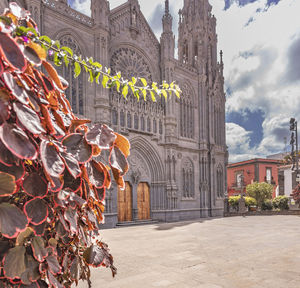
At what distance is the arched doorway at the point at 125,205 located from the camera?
699 inches

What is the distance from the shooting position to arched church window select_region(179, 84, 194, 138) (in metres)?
22.5

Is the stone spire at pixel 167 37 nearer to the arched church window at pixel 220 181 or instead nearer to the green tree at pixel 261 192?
the arched church window at pixel 220 181

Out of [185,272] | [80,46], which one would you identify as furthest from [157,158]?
[185,272]

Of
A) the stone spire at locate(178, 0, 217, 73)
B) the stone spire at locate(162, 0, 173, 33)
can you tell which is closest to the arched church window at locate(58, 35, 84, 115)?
the stone spire at locate(162, 0, 173, 33)

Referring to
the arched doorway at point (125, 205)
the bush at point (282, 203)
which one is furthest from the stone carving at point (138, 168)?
the bush at point (282, 203)

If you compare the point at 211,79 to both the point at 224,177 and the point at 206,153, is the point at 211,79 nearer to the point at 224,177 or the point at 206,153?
the point at 206,153

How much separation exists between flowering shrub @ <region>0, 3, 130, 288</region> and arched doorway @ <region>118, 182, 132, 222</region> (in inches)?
674

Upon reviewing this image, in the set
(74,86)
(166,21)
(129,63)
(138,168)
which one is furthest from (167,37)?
(138,168)

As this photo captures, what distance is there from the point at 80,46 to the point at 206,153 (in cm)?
1323

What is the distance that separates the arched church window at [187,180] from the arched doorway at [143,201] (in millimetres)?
3391

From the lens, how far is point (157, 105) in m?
20.4

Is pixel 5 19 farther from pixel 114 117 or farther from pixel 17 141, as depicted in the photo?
pixel 114 117

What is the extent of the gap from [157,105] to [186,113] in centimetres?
351

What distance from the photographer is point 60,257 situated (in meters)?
1.05
